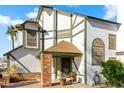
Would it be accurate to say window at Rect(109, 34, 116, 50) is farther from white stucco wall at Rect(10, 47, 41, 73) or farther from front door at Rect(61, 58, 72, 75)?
white stucco wall at Rect(10, 47, 41, 73)

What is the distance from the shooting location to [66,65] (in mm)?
15922

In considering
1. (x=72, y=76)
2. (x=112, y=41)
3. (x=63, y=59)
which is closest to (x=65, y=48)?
(x=72, y=76)

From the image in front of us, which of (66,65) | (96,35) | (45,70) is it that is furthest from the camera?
(66,65)

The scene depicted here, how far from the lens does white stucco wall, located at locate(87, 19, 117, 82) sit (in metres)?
14.2

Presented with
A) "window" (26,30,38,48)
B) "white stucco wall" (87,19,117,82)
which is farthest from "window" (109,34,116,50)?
"window" (26,30,38,48)

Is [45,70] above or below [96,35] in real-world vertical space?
below

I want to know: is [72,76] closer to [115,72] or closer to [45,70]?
Answer: [45,70]

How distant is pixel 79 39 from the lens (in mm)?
14469

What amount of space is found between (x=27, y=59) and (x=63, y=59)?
102 inches

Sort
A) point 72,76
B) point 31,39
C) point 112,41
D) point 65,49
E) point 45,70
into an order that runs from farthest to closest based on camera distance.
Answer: point 31,39
point 112,41
point 72,76
point 65,49
point 45,70

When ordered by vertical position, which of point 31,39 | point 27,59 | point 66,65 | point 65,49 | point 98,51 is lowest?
point 66,65

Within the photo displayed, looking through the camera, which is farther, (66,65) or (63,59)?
(63,59)

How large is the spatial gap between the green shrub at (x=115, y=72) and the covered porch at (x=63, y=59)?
196 cm

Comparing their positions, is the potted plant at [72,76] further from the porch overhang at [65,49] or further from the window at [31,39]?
the window at [31,39]
